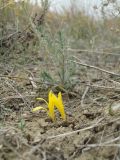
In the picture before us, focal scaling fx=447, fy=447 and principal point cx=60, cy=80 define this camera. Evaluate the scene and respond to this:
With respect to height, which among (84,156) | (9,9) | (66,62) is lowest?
(84,156)

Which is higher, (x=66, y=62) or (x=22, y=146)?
(x=66, y=62)

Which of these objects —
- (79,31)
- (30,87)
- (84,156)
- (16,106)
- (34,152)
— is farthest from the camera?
(79,31)

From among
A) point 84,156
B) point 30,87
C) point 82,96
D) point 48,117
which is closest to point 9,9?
point 30,87

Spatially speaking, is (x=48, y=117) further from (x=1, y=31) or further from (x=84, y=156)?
(x=1, y=31)

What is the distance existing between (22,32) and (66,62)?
80 centimetres

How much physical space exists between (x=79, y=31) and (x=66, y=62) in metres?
2.88

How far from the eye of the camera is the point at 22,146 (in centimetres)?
193

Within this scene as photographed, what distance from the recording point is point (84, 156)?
2.03 m

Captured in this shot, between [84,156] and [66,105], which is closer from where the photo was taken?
[84,156]

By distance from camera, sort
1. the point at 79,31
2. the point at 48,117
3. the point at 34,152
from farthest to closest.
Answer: the point at 79,31, the point at 48,117, the point at 34,152

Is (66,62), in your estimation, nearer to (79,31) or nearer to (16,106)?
(16,106)

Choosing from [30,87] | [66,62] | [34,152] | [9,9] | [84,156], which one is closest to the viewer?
[34,152]

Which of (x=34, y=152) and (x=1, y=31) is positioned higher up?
(x=1, y=31)

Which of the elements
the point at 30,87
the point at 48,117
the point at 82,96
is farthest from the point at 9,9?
the point at 48,117
